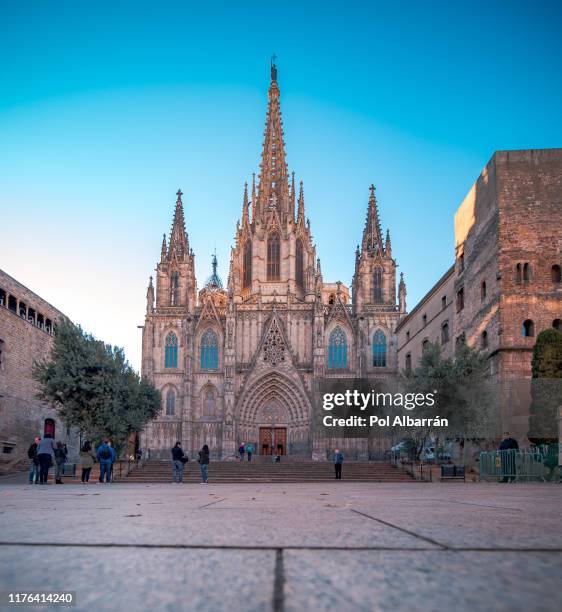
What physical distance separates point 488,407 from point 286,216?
1313 inches

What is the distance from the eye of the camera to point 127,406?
30.0 metres

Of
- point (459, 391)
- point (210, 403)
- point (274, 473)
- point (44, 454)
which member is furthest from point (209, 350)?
point (44, 454)

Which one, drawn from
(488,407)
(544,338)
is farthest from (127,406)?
(544,338)

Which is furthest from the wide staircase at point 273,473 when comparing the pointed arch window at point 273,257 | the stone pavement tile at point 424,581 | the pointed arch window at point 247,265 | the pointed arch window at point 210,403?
the stone pavement tile at point 424,581

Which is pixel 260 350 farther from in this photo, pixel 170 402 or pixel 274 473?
pixel 274 473

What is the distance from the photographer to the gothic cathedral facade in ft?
160

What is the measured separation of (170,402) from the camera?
49.6 metres

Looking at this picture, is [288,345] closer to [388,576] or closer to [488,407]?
[488,407]

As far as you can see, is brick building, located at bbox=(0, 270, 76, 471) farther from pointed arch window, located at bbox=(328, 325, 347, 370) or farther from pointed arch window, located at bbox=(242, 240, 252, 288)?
pointed arch window, located at bbox=(328, 325, 347, 370)

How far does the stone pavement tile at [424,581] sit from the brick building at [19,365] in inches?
1172

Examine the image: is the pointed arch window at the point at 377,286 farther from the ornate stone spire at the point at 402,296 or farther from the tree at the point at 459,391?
the tree at the point at 459,391

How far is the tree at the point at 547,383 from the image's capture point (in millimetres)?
22922

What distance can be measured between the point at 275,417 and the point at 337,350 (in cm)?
670

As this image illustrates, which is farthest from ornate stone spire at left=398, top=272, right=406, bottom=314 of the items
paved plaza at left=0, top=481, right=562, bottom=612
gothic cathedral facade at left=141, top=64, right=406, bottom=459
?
paved plaza at left=0, top=481, right=562, bottom=612
